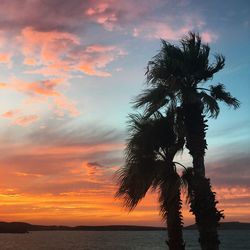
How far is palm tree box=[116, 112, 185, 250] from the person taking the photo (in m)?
18.1

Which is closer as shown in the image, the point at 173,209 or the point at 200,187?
the point at 200,187

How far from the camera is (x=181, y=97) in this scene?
60.7ft

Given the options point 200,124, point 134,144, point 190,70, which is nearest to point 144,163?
point 134,144

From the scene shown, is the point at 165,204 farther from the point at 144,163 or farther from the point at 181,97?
the point at 181,97

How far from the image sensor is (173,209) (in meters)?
18.3

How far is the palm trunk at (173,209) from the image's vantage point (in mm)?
17922

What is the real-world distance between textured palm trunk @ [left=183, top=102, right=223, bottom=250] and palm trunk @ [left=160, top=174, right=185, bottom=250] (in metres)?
0.77

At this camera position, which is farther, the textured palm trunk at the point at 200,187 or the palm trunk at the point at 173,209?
the palm trunk at the point at 173,209

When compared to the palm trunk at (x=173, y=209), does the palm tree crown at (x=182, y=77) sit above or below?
above

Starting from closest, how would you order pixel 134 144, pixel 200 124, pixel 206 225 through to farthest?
pixel 206 225 < pixel 200 124 < pixel 134 144

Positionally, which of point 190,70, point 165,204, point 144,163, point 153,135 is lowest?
point 165,204

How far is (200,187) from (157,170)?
2191mm

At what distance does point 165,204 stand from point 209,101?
4.60 m

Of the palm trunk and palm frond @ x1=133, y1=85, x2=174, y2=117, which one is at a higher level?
palm frond @ x1=133, y1=85, x2=174, y2=117
